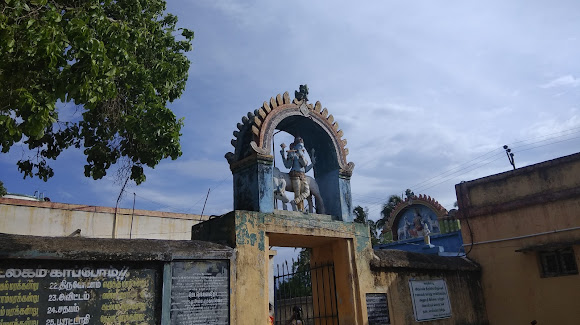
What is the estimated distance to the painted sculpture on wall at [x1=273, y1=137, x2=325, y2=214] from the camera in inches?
327

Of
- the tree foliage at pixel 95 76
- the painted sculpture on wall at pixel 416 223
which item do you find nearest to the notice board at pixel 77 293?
the tree foliage at pixel 95 76

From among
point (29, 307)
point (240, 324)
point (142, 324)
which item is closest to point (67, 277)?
point (29, 307)

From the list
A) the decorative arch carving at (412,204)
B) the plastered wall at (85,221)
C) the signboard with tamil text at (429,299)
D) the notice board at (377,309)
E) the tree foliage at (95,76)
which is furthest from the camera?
the decorative arch carving at (412,204)

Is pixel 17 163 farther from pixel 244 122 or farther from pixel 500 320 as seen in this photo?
pixel 500 320

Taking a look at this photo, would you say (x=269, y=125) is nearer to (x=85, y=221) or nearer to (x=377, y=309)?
(x=377, y=309)

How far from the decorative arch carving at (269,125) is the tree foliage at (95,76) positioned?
1.31 metres

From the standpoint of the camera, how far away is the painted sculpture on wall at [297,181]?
8297 millimetres

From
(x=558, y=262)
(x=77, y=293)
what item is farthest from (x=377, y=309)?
(x=77, y=293)

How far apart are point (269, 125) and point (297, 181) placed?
1.22 meters

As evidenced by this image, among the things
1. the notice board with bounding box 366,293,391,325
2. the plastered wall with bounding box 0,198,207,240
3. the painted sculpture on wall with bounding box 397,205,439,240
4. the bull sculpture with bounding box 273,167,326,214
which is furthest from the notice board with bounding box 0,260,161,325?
the painted sculpture on wall with bounding box 397,205,439,240

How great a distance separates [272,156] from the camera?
7.98 m

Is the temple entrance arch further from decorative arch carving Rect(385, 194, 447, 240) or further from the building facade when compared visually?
decorative arch carving Rect(385, 194, 447, 240)

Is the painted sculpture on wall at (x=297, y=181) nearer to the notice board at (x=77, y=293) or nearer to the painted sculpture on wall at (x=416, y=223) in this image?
the notice board at (x=77, y=293)

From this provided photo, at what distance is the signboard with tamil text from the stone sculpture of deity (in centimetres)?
299
